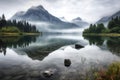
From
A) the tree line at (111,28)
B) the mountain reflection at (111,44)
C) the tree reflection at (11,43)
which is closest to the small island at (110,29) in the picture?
the tree line at (111,28)

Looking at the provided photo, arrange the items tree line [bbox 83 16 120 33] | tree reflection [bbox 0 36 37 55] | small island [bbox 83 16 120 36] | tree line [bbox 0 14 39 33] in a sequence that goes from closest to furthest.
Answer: tree reflection [bbox 0 36 37 55], small island [bbox 83 16 120 36], tree line [bbox 83 16 120 33], tree line [bbox 0 14 39 33]

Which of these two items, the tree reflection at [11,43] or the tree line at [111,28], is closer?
the tree reflection at [11,43]

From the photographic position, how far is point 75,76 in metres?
19.1

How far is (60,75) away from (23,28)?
574ft

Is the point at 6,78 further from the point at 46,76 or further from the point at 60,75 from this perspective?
the point at 60,75

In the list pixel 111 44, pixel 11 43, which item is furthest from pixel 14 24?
pixel 111 44

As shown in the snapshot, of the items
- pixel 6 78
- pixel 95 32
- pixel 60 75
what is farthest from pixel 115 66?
pixel 95 32

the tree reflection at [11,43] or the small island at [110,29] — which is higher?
the small island at [110,29]

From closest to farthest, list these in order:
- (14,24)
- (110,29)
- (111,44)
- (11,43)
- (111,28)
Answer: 1. (111,44)
2. (11,43)
3. (110,29)
4. (111,28)
5. (14,24)

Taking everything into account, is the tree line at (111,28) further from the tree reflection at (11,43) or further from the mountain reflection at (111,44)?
the tree reflection at (11,43)

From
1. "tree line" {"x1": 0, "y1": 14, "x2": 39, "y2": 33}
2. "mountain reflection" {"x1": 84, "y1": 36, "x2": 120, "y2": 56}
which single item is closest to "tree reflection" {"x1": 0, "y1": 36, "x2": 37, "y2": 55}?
"mountain reflection" {"x1": 84, "y1": 36, "x2": 120, "y2": 56}

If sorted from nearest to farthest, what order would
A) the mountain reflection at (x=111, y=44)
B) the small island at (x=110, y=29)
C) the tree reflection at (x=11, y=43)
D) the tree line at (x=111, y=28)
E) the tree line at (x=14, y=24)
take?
the mountain reflection at (x=111, y=44) < the tree reflection at (x=11, y=43) < the small island at (x=110, y=29) < the tree line at (x=111, y=28) < the tree line at (x=14, y=24)

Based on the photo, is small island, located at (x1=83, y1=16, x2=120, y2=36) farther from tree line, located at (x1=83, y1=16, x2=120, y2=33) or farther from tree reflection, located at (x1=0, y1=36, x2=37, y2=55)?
tree reflection, located at (x1=0, y1=36, x2=37, y2=55)

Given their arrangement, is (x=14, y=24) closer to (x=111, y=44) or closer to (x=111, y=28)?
(x=111, y=28)
